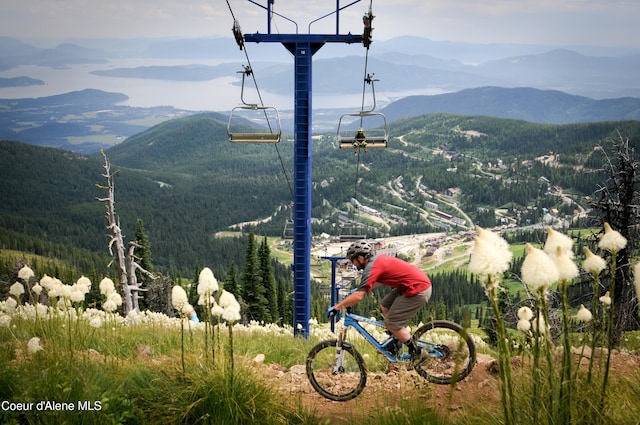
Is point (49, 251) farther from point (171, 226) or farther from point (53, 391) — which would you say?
point (53, 391)

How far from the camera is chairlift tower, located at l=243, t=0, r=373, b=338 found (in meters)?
12.2

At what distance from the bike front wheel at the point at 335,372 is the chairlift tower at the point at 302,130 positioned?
502 centimetres

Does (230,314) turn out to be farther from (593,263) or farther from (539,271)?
(593,263)

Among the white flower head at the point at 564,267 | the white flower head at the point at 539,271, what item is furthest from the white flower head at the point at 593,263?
the white flower head at the point at 539,271

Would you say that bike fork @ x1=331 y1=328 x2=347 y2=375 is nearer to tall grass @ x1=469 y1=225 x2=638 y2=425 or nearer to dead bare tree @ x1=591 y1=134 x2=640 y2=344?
tall grass @ x1=469 y1=225 x2=638 y2=425

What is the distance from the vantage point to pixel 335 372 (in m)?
6.75

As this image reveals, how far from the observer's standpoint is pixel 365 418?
521 centimetres

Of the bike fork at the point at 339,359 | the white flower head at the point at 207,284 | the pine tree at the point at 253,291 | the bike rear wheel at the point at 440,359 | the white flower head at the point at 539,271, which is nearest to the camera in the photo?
the white flower head at the point at 539,271

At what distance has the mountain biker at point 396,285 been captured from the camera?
20.4 feet

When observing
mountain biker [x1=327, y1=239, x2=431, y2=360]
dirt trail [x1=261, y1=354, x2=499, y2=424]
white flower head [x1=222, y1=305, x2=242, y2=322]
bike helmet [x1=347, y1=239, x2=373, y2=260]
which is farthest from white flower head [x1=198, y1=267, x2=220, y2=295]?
bike helmet [x1=347, y1=239, x2=373, y2=260]

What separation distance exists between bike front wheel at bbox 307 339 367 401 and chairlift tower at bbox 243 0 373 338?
5019mm

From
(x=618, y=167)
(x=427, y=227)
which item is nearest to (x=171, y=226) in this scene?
(x=427, y=227)

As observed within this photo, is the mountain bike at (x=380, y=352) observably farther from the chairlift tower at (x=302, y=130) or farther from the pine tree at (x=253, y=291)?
the pine tree at (x=253, y=291)

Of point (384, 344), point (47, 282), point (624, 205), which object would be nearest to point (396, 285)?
point (384, 344)
